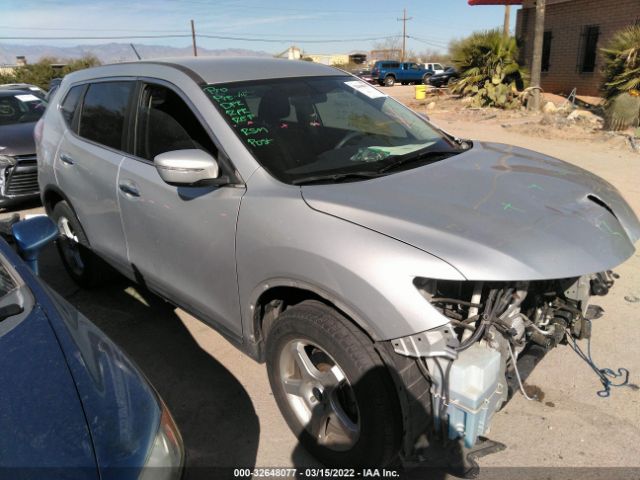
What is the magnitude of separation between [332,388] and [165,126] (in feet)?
6.02

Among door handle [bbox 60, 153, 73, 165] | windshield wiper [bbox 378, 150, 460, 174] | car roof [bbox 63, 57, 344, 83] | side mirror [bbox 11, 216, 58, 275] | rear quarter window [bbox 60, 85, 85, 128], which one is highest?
car roof [bbox 63, 57, 344, 83]

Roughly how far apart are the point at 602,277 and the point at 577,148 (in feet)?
26.8

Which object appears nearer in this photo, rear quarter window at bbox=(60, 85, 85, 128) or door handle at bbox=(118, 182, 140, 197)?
door handle at bbox=(118, 182, 140, 197)

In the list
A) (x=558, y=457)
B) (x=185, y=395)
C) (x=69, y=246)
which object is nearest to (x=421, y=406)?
(x=558, y=457)

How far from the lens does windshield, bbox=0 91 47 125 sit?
823 centimetres

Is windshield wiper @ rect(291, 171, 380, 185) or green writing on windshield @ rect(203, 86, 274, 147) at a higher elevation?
green writing on windshield @ rect(203, 86, 274, 147)

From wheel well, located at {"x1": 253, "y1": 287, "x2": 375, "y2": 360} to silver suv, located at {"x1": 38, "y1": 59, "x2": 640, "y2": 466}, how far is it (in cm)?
1

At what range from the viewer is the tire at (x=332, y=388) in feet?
6.72

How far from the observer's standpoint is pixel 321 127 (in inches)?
118

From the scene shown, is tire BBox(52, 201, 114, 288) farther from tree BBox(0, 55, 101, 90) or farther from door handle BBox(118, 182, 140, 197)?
tree BBox(0, 55, 101, 90)

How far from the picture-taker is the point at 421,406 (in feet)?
6.66

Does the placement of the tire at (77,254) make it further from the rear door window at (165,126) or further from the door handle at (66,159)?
the rear door window at (165,126)

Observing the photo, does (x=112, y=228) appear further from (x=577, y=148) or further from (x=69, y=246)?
(x=577, y=148)

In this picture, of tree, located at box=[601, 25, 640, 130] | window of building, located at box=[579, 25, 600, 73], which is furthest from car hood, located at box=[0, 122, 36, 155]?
window of building, located at box=[579, 25, 600, 73]
